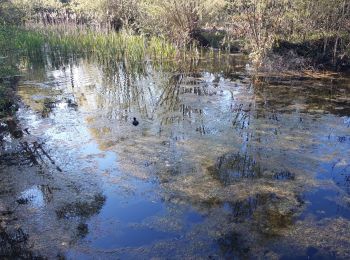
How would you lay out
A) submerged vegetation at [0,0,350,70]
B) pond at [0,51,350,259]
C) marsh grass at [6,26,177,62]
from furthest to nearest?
marsh grass at [6,26,177,62], submerged vegetation at [0,0,350,70], pond at [0,51,350,259]

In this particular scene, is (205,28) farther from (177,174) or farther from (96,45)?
(177,174)

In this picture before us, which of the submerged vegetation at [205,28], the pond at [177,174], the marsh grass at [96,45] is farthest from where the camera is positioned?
the marsh grass at [96,45]

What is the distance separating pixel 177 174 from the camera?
10.6ft

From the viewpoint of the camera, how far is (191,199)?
2.87 metres

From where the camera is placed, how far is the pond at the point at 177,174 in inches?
94.7

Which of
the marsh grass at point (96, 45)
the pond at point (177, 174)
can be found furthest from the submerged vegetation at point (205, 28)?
the pond at point (177, 174)

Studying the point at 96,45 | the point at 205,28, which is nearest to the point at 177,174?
the point at 96,45

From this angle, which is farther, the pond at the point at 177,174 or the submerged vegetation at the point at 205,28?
the submerged vegetation at the point at 205,28

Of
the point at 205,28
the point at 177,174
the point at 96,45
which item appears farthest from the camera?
the point at 205,28

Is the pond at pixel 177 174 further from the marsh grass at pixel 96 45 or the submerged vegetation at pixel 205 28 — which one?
the marsh grass at pixel 96 45

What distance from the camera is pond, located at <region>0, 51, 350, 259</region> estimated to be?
7.89ft

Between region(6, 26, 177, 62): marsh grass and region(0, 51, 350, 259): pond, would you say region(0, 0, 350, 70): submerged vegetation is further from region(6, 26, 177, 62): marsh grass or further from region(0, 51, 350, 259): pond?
region(0, 51, 350, 259): pond

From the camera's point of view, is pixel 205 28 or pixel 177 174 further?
pixel 205 28

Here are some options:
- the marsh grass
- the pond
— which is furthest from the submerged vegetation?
the pond
